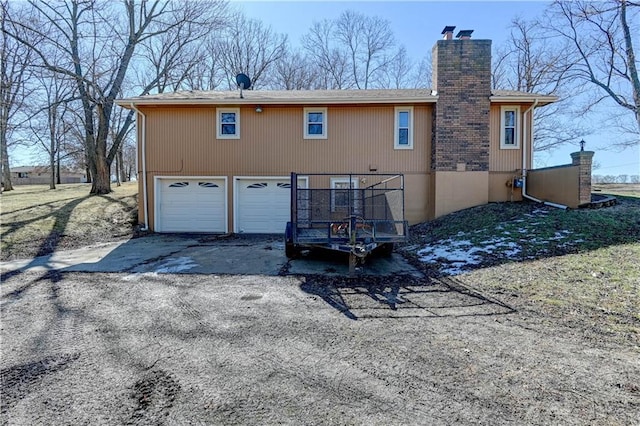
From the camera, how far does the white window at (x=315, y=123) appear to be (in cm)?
1166

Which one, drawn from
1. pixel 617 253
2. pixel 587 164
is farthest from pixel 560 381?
pixel 587 164

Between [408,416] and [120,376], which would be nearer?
[408,416]

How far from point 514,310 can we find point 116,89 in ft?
62.4

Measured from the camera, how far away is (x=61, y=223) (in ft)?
36.9

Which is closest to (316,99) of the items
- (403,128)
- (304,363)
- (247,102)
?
(247,102)

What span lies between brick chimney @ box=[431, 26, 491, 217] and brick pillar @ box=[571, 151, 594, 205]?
8.56 feet

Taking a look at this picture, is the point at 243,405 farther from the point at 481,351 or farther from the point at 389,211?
the point at 389,211

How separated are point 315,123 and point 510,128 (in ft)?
21.3

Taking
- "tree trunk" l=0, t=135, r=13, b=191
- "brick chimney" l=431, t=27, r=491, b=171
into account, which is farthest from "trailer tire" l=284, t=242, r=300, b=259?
"tree trunk" l=0, t=135, r=13, b=191

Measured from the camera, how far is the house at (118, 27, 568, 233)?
437 inches

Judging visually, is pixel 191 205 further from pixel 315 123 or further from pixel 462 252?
pixel 462 252

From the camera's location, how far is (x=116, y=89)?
16.8 meters

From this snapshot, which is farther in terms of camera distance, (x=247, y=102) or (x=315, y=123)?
(x=315, y=123)

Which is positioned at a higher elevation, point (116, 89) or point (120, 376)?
point (116, 89)
